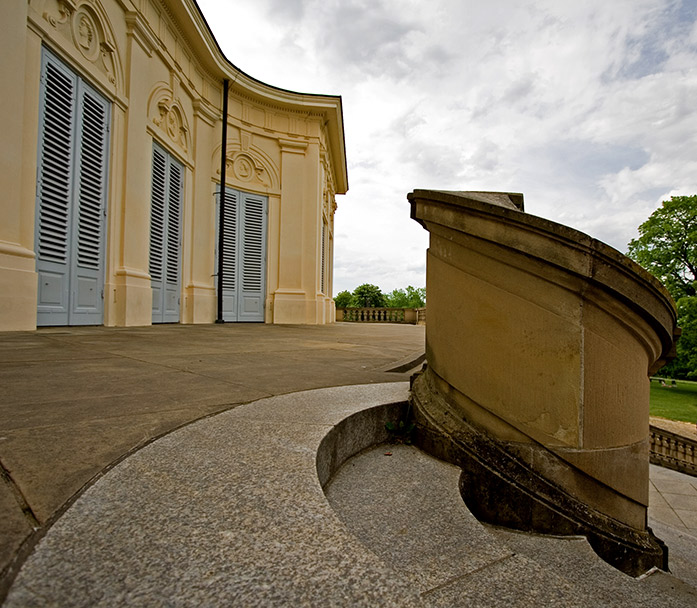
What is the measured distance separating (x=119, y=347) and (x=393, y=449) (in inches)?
128

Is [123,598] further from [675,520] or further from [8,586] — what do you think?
[675,520]

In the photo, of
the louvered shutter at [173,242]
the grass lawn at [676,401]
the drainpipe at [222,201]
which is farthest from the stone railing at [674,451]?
the louvered shutter at [173,242]

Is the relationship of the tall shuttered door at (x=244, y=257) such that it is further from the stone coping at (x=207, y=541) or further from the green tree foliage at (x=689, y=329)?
the green tree foliage at (x=689, y=329)

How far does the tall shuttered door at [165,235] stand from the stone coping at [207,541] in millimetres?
8827

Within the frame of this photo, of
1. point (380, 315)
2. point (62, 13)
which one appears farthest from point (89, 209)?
point (380, 315)

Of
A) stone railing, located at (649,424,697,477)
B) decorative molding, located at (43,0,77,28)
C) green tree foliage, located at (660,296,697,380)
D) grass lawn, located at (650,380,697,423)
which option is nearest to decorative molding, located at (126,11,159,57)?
decorative molding, located at (43,0,77,28)

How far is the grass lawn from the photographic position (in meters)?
22.8

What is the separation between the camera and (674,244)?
29375 millimetres

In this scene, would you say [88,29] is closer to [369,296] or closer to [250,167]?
[250,167]

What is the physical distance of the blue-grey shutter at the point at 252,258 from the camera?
40.6 feet

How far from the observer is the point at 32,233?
5.87m

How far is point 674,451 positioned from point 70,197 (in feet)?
60.3

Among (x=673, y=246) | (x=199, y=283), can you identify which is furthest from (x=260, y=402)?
(x=673, y=246)

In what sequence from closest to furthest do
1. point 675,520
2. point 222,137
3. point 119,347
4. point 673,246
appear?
point 119,347
point 675,520
point 222,137
point 673,246
